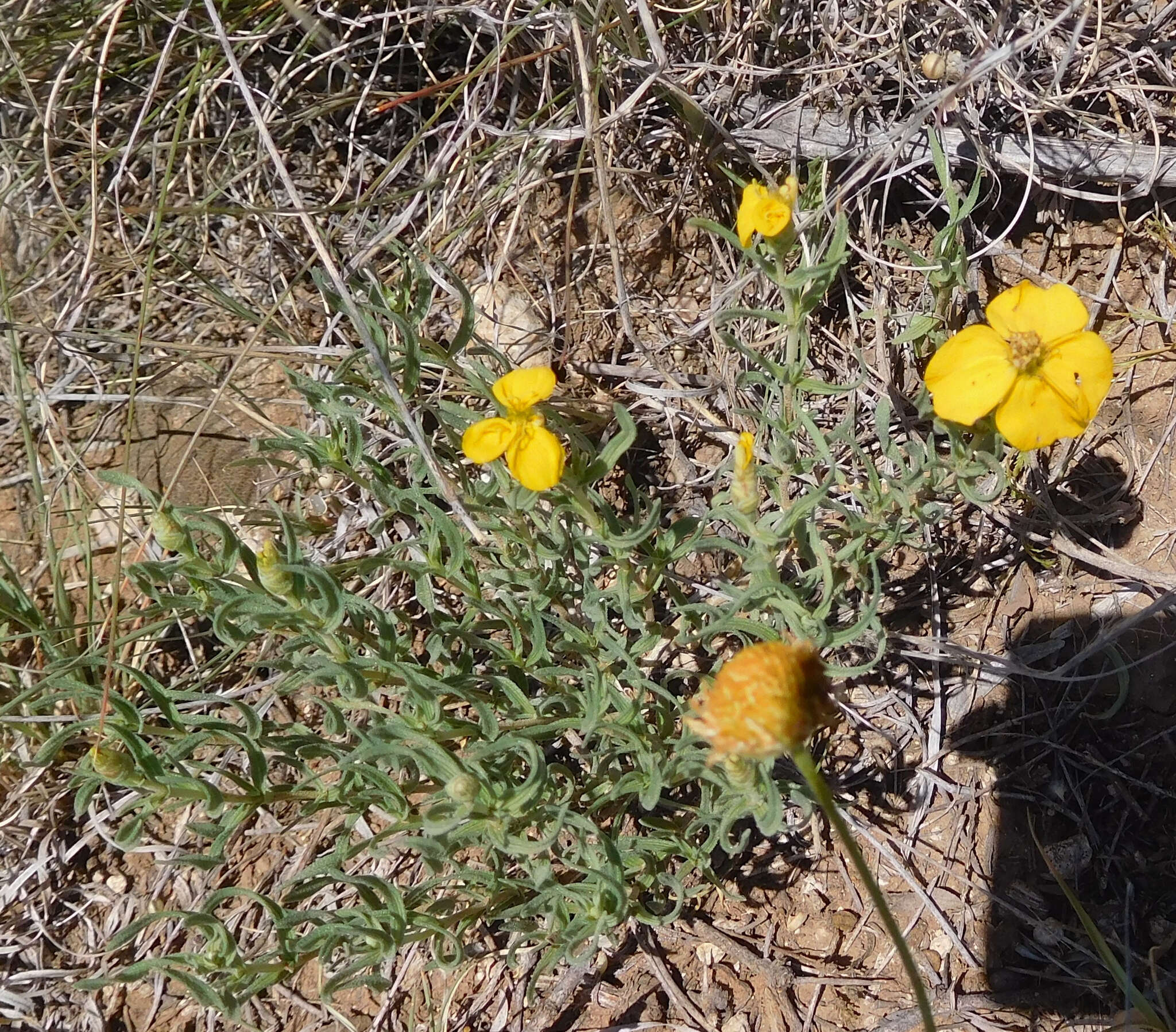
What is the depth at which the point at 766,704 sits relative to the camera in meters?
1.36

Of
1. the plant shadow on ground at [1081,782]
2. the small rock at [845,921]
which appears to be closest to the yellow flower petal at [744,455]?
the plant shadow on ground at [1081,782]

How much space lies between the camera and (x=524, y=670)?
101 inches

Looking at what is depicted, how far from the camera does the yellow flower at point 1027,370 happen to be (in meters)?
1.97

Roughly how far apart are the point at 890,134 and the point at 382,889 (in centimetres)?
254

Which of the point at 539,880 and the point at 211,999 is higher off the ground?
the point at 539,880

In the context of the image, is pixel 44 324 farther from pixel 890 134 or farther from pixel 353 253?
pixel 890 134

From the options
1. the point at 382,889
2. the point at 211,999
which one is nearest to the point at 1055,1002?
the point at 382,889

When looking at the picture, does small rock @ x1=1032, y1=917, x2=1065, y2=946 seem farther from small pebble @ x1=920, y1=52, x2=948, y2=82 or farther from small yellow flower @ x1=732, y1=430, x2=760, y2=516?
small pebble @ x1=920, y1=52, x2=948, y2=82

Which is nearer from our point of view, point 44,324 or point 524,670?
point 524,670

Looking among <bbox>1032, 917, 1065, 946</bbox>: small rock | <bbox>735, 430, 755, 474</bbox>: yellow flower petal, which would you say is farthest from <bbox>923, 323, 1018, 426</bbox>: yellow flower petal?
<bbox>1032, 917, 1065, 946</bbox>: small rock

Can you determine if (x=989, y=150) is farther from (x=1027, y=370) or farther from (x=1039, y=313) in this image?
(x=1027, y=370)

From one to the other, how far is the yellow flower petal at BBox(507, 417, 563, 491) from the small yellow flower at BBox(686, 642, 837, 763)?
66 cm

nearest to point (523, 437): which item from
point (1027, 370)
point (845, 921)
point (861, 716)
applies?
point (1027, 370)

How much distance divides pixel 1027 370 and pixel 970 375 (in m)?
0.11
